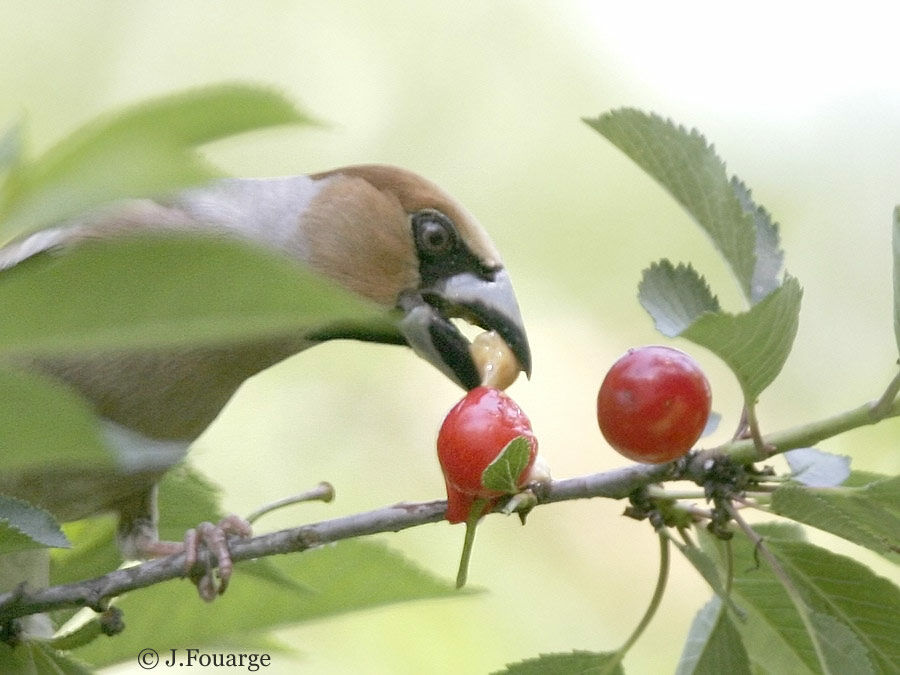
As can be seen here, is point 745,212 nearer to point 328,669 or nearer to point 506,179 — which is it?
point 328,669

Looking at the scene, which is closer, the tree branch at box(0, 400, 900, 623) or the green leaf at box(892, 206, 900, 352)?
the green leaf at box(892, 206, 900, 352)

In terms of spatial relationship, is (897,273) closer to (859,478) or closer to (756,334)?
(756,334)

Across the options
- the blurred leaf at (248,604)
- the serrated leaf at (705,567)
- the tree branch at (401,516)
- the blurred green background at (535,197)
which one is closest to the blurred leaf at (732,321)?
the tree branch at (401,516)

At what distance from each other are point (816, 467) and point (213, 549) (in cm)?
123

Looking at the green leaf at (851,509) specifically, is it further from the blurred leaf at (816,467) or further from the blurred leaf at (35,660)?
the blurred leaf at (35,660)

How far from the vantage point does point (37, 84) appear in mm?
7230

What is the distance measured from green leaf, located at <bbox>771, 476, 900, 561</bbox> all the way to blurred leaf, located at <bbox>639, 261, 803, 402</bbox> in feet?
0.55

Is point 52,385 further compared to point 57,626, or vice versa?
point 57,626

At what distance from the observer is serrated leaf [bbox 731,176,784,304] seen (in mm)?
2039

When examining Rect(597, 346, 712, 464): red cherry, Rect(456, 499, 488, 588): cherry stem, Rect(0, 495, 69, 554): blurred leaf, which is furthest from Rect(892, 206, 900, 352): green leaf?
Rect(0, 495, 69, 554): blurred leaf

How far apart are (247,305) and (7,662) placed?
5.70ft

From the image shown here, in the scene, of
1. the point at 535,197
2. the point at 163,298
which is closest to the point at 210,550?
the point at 163,298

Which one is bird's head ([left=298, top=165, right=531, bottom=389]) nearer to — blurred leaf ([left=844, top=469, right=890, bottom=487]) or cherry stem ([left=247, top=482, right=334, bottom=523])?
cherry stem ([left=247, top=482, right=334, bottom=523])

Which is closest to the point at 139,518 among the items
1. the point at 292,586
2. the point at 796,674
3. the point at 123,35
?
the point at 292,586
